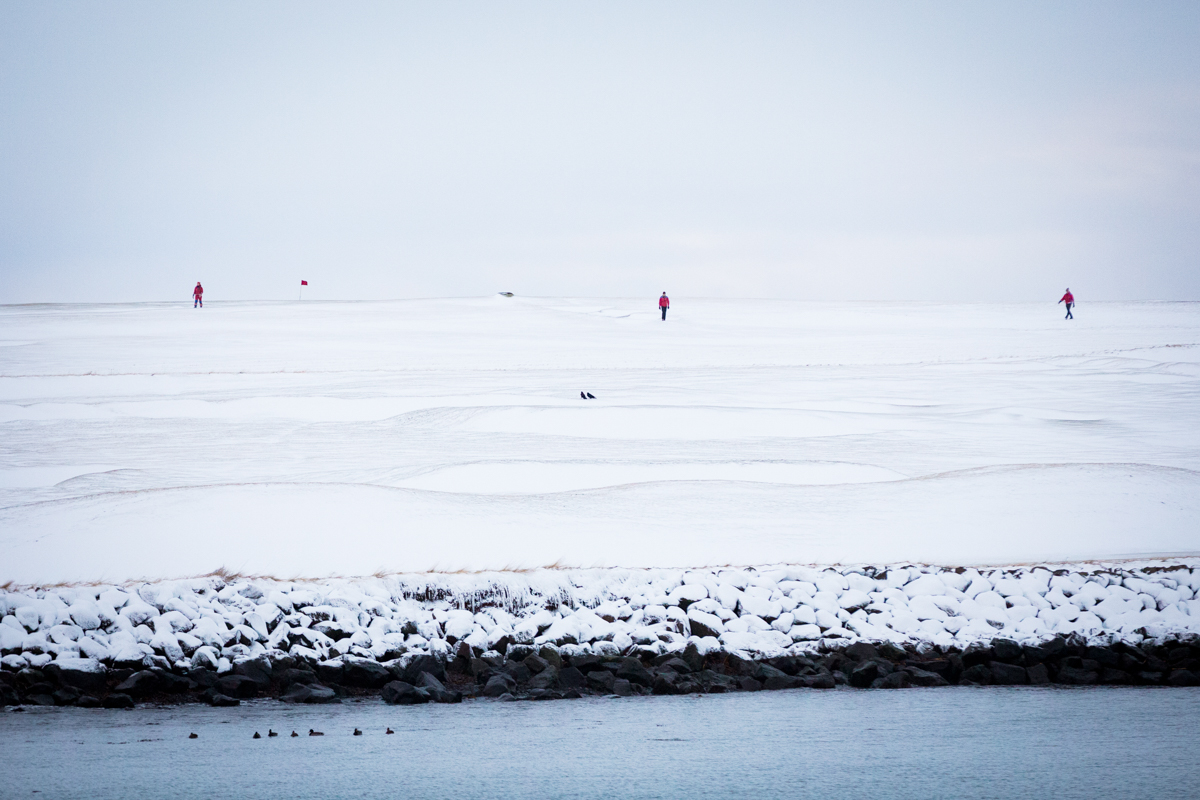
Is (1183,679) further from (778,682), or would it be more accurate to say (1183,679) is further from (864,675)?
(778,682)

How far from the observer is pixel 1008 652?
7.47 m

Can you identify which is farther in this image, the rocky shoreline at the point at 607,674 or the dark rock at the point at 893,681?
the dark rock at the point at 893,681

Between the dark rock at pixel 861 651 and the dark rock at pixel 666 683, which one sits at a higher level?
the dark rock at pixel 861 651

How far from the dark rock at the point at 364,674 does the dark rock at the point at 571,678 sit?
1162 millimetres

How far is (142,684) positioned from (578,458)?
6814mm

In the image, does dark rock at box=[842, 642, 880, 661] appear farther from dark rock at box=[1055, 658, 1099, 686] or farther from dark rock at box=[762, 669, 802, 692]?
dark rock at box=[1055, 658, 1099, 686]

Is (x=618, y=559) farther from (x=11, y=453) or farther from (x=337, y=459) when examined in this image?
(x=11, y=453)

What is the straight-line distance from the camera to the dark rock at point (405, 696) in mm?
6883

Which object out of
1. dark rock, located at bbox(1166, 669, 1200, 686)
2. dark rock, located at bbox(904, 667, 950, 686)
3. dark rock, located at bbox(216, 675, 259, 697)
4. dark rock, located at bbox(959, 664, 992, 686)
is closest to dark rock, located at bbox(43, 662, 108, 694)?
dark rock, located at bbox(216, 675, 259, 697)

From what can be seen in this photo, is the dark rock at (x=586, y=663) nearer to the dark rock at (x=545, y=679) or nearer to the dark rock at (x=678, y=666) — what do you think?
the dark rock at (x=545, y=679)

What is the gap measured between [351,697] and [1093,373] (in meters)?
20.0

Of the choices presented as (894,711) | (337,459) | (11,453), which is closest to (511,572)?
(894,711)

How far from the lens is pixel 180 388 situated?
19406 millimetres

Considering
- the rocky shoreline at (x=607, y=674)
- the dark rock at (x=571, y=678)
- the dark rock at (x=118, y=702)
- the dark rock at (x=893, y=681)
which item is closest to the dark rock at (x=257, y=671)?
the rocky shoreline at (x=607, y=674)
